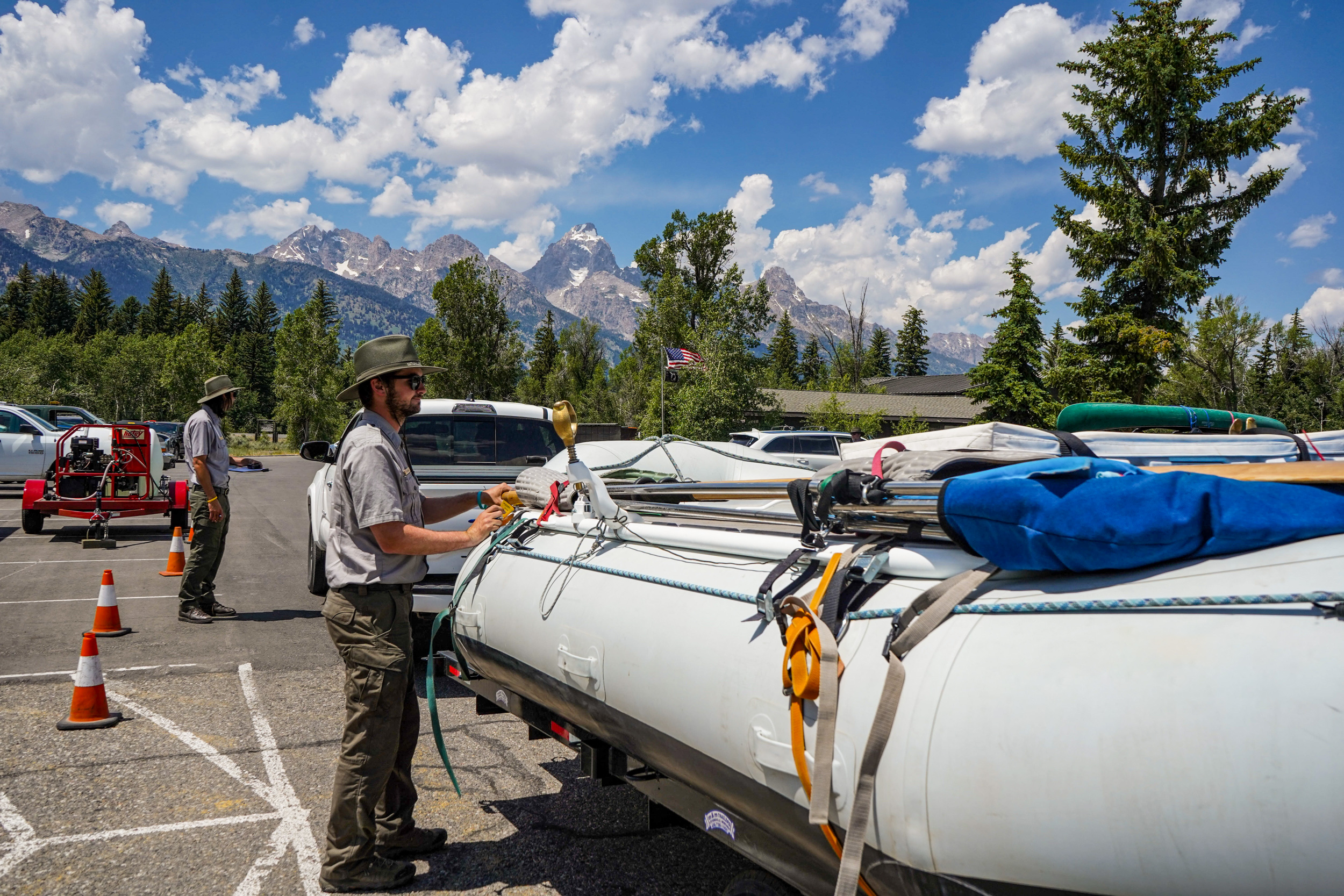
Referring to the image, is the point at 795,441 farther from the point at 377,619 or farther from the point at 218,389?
the point at 377,619

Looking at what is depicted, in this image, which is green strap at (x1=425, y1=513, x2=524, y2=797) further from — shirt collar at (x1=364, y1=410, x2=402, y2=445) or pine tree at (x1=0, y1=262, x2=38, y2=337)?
pine tree at (x1=0, y1=262, x2=38, y2=337)

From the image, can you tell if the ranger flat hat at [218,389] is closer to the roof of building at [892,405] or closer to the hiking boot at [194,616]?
the hiking boot at [194,616]

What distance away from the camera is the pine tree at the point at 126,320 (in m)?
90.9

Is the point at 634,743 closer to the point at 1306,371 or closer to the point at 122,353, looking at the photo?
the point at 1306,371

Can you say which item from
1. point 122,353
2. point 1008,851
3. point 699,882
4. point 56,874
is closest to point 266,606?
point 56,874

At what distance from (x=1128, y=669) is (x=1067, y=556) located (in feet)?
0.90

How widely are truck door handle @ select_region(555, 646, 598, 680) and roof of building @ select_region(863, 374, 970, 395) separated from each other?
72.5m

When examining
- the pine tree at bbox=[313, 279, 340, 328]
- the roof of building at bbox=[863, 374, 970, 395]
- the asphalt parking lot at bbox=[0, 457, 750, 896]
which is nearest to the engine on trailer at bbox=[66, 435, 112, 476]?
the asphalt parking lot at bbox=[0, 457, 750, 896]

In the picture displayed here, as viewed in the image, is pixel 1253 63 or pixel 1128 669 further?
pixel 1253 63

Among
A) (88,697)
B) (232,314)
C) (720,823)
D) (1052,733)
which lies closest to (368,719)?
(720,823)

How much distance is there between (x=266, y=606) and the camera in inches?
324

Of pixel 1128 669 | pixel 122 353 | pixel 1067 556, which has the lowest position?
pixel 1128 669

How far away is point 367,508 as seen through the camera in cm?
324

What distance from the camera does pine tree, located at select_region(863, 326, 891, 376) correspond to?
9912 cm
